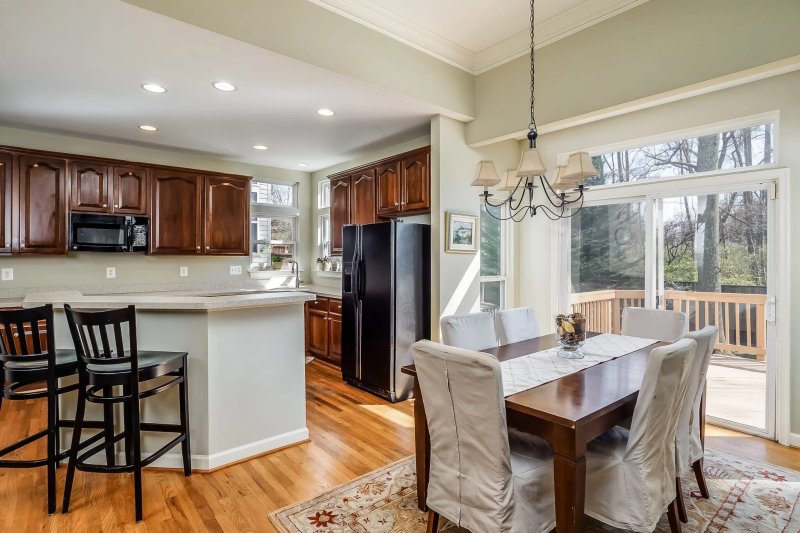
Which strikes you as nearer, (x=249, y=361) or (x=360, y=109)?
(x=249, y=361)

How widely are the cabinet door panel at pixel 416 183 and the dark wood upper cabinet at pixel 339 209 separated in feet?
3.51

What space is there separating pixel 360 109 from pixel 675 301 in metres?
3.23

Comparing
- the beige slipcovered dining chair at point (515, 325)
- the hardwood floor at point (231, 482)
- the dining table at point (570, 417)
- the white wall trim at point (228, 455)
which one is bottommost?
the hardwood floor at point (231, 482)

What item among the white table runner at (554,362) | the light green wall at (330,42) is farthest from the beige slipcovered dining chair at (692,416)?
the light green wall at (330,42)

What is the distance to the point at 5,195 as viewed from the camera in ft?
12.8

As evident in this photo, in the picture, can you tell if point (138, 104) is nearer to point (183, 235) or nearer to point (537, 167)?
point (183, 235)

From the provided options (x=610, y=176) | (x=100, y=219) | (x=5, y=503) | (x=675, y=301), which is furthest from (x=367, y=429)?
(x=100, y=219)

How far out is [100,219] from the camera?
442 centimetres

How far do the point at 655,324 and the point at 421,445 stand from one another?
2.08 m

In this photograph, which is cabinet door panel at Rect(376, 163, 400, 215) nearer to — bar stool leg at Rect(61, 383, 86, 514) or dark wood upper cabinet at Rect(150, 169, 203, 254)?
dark wood upper cabinet at Rect(150, 169, 203, 254)

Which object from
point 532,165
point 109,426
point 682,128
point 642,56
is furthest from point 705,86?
point 109,426

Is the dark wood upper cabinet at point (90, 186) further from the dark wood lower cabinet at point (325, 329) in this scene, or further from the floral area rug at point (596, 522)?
the floral area rug at point (596, 522)

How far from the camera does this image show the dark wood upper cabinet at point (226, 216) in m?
5.06

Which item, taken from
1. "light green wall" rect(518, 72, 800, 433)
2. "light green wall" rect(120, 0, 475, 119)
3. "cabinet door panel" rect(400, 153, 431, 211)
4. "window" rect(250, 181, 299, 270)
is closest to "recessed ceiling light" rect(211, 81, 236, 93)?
"light green wall" rect(120, 0, 475, 119)
